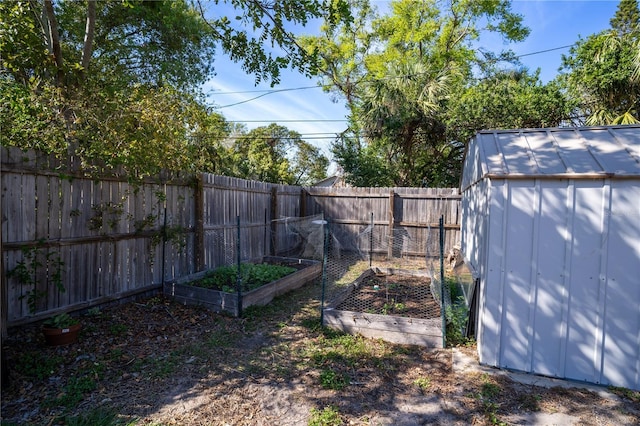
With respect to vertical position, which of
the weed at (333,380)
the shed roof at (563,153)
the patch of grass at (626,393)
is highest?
the shed roof at (563,153)

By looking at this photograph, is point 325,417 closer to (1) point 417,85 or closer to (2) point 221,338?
(2) point 221,338

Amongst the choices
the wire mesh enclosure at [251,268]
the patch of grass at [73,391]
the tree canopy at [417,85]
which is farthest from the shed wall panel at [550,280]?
the patch of grass at [73,391]

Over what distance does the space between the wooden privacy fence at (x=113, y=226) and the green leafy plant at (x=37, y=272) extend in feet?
0.07

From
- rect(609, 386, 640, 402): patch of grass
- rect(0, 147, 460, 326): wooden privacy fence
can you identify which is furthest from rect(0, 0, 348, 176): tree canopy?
rect(609, 386, 640, 402): patch of grass

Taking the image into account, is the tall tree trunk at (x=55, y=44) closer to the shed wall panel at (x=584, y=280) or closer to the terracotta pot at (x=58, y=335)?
the terracotta pot at (x=58, y=335)

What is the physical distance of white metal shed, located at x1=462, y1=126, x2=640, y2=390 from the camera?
2.92 metres

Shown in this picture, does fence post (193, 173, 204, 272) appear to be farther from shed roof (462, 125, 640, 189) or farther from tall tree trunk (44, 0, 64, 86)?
shed roof (462, 125, 640, 189)

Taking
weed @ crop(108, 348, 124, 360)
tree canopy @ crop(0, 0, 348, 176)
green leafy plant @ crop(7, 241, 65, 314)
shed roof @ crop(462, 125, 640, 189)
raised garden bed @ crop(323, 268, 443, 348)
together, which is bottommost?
weed @ crop(108, 348, 124, 360)

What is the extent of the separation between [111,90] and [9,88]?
1.36 m

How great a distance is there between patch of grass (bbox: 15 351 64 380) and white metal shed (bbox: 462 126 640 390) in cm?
406

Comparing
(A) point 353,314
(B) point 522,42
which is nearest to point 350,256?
(A) point 353,314

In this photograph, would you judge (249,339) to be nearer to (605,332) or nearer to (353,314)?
(353,314)

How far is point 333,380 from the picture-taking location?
10.2ft

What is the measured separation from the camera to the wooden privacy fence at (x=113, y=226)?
11.8 ft
